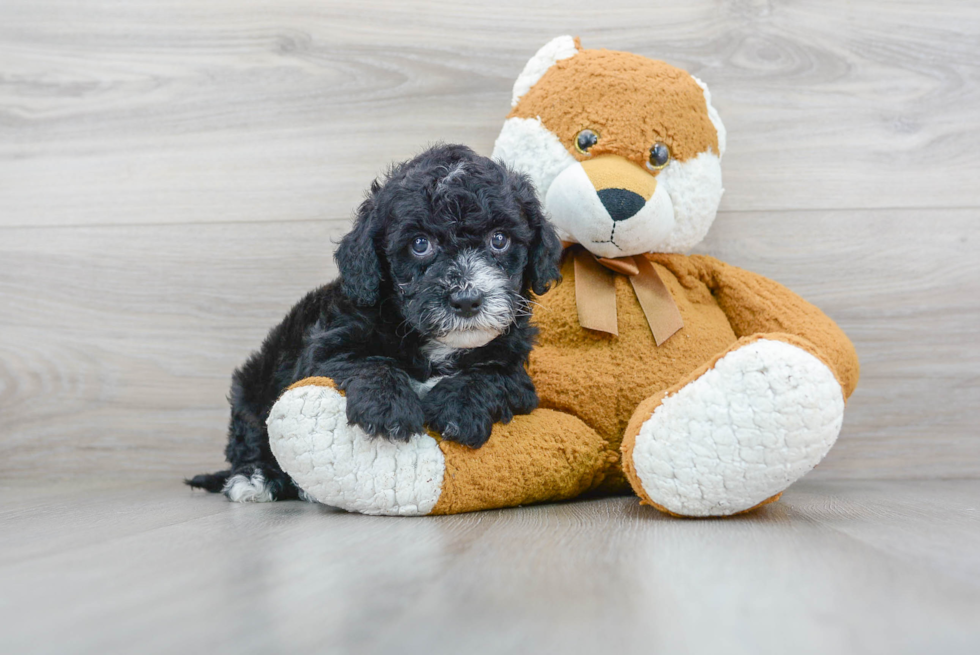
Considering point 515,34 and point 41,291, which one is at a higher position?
point 515,34

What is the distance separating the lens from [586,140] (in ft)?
4.82

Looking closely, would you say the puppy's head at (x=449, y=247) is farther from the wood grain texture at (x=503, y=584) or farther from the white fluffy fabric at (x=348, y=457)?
the wood grain texture at (x=503, y=584)

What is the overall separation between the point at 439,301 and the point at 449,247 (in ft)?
0.33

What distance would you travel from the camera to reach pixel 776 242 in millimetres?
1878

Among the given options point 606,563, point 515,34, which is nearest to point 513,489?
point 606,563

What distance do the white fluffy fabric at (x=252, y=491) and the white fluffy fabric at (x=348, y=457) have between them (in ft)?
1.16

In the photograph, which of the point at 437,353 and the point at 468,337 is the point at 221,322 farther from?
the point at 468,337

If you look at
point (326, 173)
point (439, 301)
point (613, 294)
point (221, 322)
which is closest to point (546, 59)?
point (613, 294)

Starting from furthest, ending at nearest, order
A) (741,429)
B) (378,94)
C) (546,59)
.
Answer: (378,94), (546,59), (741,429)

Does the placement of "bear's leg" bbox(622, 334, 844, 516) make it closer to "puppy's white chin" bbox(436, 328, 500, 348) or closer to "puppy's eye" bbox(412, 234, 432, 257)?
"puppy's white chin" bbox(436, 328, 500, 348)

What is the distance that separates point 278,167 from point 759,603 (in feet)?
5.31

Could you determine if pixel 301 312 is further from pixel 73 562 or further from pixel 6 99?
pixel 6 99

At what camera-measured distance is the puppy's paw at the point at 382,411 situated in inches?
44.0

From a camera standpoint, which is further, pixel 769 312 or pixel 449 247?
pixel 769 312
